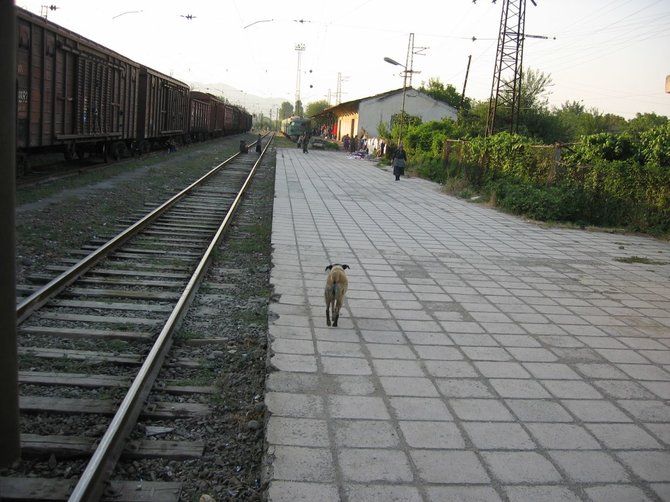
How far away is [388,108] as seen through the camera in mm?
49000

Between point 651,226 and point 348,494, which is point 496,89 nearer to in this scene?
point 651,226

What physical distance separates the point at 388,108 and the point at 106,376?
46514 millimetres

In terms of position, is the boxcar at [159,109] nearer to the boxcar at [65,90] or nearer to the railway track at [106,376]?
the boxcar at [65,90]

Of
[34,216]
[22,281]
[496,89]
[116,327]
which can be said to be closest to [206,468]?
[116,327]

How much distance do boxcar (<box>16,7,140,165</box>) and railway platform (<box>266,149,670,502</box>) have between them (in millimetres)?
6297

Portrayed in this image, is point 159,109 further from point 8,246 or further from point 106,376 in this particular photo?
point 8,246

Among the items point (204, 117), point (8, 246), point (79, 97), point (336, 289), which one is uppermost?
point (204, 117)

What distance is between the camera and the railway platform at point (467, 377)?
132 inches

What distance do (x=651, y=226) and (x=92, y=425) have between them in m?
12.9

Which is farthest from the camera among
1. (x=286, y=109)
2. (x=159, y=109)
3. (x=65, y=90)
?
(x=286, y=109)

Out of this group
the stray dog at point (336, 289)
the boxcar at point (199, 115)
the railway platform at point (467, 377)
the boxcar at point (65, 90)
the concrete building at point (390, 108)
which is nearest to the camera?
the railway platform at point (467, 377)

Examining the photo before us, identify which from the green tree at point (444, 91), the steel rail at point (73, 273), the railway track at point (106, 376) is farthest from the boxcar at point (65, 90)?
the green tree at point (444, 91)

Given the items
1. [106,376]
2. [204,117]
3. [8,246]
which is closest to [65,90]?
[106,376]

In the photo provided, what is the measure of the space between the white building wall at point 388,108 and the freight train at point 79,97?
75.6 ft
